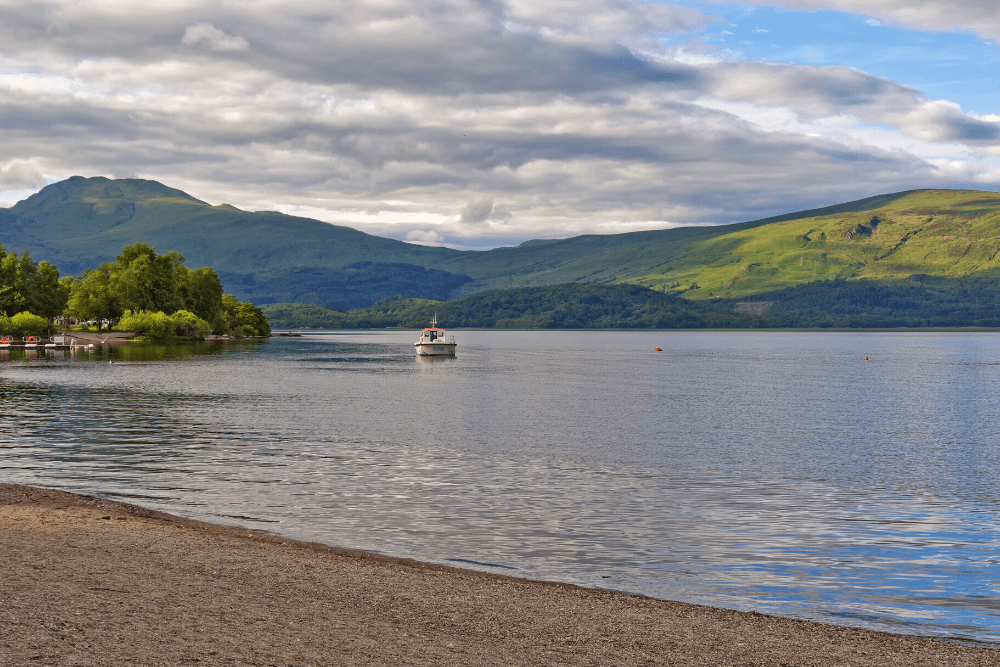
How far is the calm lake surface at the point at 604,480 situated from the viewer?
76.7ft

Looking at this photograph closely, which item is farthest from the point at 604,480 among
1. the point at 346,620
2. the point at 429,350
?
the point at 429,350

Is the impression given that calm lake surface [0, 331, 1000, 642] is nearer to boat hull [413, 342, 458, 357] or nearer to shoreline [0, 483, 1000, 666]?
shoreline [0, 483, 1000, 666]

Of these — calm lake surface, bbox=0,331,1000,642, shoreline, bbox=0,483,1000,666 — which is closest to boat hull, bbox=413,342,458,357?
calm lake surface, bbox=0,331,1000,642

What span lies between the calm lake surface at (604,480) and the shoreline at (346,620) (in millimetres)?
Answer: 2536

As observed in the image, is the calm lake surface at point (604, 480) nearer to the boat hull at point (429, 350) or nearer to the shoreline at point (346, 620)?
the shoreline at point (346, 620)

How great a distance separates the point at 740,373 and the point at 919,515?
370ft

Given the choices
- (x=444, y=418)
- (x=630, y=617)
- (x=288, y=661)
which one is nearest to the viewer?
(x=288, y=661)

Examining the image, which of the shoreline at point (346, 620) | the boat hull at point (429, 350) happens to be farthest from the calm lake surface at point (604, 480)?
the boat hull at point (429, 350)

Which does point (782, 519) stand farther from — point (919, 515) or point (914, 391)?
point (914, 391)

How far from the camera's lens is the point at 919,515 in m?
32.4

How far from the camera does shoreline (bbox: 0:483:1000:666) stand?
49.1ft

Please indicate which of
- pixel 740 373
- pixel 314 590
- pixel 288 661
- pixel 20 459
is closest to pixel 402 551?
pixel 314 590

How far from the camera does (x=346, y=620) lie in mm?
17031

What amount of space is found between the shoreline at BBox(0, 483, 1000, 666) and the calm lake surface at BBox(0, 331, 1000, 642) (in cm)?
254
